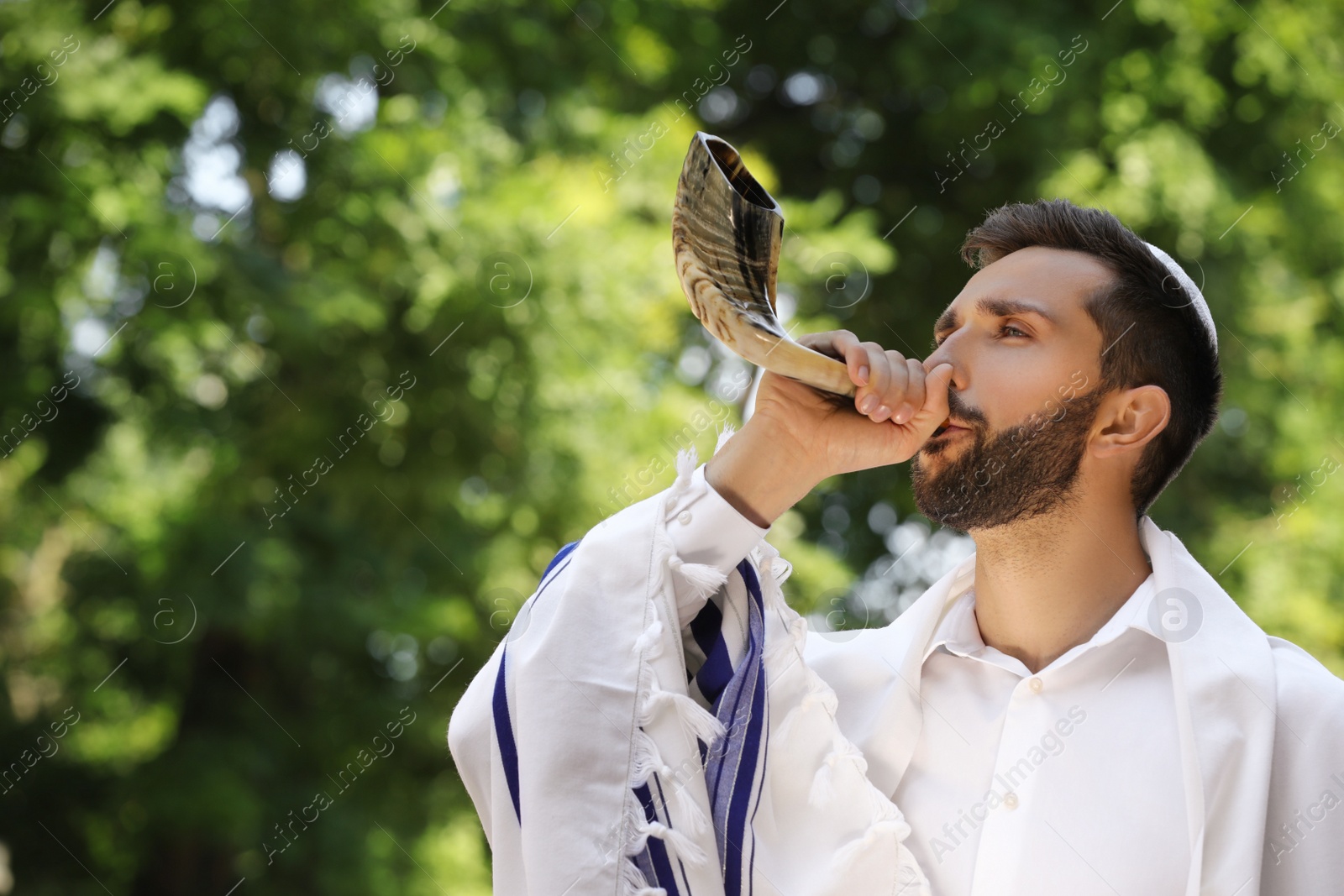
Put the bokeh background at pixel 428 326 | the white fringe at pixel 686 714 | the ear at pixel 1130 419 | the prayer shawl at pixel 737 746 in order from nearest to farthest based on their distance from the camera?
the prayer shawl at pixel 737 746, the white fringe at pixel 686 714, the ear at pixel 1130 419, the bokeh background at pixel 428 326

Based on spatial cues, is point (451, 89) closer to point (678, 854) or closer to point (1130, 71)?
point (1130, 71)

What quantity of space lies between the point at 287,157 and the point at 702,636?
5.07 meters

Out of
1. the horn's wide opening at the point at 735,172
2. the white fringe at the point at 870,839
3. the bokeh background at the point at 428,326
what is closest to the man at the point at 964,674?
the white fringe at the point at 870,839

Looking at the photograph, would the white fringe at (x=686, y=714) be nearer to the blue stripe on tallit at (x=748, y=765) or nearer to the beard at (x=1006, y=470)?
the blue stripe on tallit at (x=748, y=765)

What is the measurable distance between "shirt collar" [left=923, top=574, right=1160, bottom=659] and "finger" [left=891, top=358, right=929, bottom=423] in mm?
403

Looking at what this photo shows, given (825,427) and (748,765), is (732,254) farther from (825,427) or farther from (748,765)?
(748,765)

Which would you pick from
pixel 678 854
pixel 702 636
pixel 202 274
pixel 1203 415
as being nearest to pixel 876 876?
pixel 678 854

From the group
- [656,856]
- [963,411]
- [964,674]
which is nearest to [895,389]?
[963,411]

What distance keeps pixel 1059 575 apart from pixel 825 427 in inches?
18.7

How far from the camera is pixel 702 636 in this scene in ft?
6.40

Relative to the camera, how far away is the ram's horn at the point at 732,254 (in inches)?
73.5

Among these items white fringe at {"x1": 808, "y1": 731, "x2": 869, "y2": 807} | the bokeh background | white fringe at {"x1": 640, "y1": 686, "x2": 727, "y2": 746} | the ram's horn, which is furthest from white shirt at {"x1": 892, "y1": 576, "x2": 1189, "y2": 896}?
the bokeh background

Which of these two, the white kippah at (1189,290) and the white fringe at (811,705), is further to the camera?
the white kippah at (1189,290)

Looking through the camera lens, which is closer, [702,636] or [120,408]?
[702,636]
